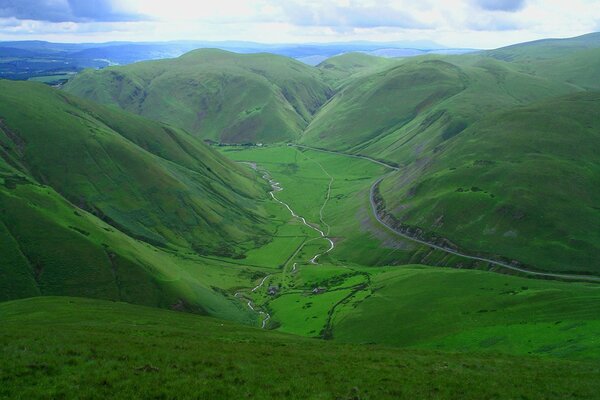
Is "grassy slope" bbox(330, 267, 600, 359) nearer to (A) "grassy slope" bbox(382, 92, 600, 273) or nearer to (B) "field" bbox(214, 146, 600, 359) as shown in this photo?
(B) "field" bbox(214, 146, 600, 359)

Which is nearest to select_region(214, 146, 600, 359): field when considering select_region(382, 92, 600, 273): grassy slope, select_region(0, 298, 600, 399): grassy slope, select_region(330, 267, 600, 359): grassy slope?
select_region(330, 267, 600, 359): grassy slope

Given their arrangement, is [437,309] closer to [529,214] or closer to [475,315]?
[475,315]

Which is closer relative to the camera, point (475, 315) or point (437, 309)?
point (475, 315)

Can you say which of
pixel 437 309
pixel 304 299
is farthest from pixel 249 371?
pixel 304 299

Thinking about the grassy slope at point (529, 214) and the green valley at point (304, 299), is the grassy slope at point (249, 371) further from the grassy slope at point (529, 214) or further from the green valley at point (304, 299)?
the grassy slope at point (529, 214)

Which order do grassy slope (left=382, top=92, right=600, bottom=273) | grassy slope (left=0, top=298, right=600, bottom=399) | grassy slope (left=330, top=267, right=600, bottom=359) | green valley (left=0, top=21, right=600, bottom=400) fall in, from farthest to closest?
1. grassy slope (left=382, top=92, right=600, bottom=273)
2. grassy slope (left=330, top=267, right=600, bottom=359)
3. green valley (left=0, top=21, right=600, bottom=400)
4. grassy slope (left=0, top=298, right=600, bottom=399)

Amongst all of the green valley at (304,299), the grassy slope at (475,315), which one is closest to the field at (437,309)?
the grassy slope at (475,315)

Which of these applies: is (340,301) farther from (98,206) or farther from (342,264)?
(98,206)

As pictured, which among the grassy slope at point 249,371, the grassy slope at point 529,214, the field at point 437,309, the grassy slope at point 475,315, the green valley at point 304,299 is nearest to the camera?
the grassy slope at point 249,371

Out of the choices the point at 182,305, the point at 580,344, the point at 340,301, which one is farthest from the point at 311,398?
the point at 340,301
